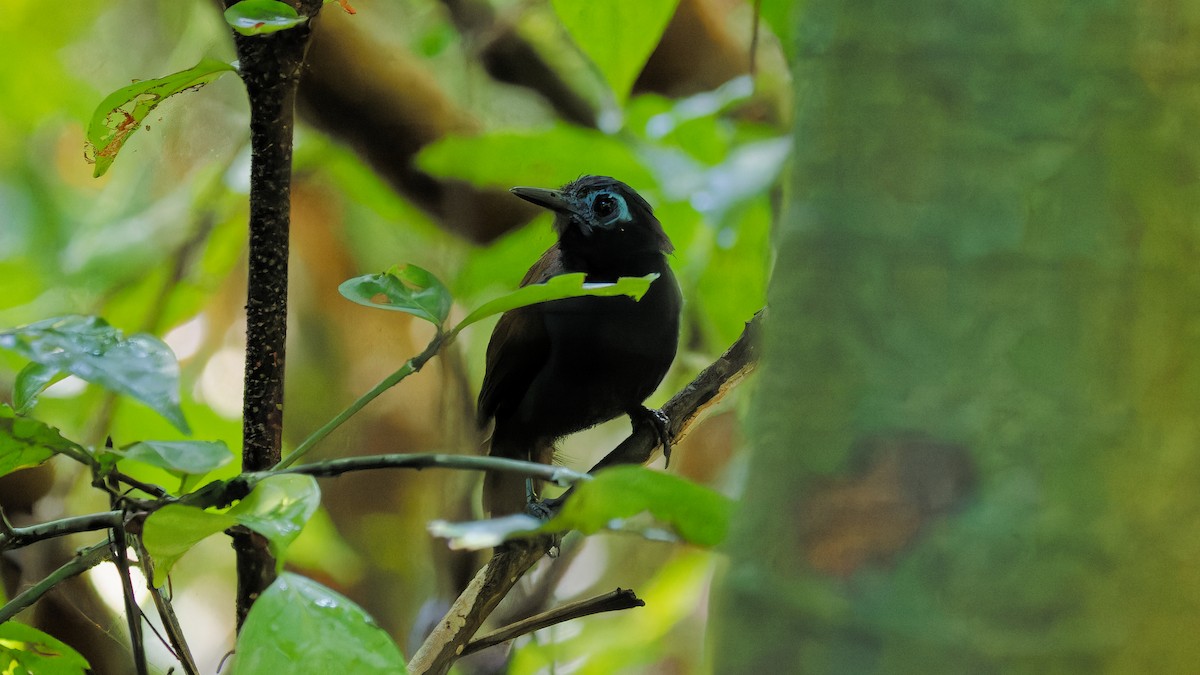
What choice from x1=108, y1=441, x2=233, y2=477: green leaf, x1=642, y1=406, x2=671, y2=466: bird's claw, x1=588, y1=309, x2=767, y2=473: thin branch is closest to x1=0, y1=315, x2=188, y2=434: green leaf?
x1=108, y1=441, x2=233, y2=477: green leaf

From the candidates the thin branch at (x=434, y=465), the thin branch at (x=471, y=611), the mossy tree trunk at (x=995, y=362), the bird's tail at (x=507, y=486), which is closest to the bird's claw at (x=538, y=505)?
the bird's tail at (x=507, y=486)

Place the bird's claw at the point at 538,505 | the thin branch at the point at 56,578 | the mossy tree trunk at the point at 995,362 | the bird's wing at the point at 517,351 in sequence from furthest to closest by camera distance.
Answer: the bird's wing at the point at 517,351
the bird's claw at the point at 538,505
the thin branch at the point at 56,578
the mossy tree trunk at the point at 995,362

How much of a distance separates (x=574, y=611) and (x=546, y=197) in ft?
1.63

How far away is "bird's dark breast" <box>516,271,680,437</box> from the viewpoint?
2.93 feet

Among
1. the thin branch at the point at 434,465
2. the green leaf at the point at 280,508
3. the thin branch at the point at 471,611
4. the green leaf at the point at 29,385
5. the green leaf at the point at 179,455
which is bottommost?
the thin branch at the point at 471,611

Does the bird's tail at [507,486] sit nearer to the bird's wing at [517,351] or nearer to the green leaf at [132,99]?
the bird's wing at [517,351]

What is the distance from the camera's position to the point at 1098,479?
0.77 feet

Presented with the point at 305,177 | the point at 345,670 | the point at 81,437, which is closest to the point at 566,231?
the point at 305,177

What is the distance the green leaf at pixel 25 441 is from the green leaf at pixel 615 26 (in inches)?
12.3

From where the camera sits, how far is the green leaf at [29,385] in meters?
0.43

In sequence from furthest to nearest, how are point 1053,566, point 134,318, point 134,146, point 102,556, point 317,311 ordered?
point 317,311
point 134,318
point 134,146
point 102,556
point 1053,566

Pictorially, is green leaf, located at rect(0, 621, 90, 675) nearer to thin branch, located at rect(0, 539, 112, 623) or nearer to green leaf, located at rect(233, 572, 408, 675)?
thin branch, located at rect(0, 539, 112, 623)

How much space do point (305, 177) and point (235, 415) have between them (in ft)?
1.00

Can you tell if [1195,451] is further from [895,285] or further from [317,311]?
[317,311]
